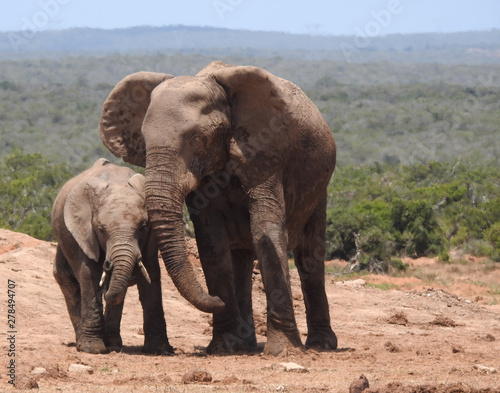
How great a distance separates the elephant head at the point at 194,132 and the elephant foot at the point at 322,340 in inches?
90.2

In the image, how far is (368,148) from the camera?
61406 mm

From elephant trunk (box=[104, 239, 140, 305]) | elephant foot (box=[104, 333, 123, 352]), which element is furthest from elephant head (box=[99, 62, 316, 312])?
elephant foot (box=[104, 333, 123, 352])

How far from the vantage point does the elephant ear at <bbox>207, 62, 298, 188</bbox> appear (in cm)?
916

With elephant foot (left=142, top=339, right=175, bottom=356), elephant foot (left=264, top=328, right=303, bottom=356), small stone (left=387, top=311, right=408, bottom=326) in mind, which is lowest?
small stone (left=387, top=311, right=408, bottom=326)

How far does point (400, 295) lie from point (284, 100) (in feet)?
26.7

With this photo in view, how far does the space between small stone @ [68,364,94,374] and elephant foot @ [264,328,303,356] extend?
1953 mm

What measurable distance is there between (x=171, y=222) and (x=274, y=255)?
4.15 feet

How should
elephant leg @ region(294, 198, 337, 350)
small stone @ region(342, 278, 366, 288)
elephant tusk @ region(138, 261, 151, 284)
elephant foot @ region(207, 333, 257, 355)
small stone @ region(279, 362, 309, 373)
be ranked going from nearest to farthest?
small stone @ region(279, 362, 309, 373), elephant tusk @ region(138, 261, 151, 284), elephant foot @ region(207, 333, 257, 355), elephant leg @ region(294, 198, 337, 350), small stone @ region(342, 278, 366, 288)

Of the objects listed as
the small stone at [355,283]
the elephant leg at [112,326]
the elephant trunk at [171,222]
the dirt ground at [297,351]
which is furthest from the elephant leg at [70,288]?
the small stone at [355,283]

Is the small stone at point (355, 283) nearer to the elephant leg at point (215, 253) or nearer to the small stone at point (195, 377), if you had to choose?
the elephant leg at point (215, 253)

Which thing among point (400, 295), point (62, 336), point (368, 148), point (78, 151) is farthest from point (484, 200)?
point (368, 148)

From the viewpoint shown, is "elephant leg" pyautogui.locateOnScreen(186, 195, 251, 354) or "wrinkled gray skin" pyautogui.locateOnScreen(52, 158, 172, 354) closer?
"wrinkled gray skin" pyautogui.locateOnScreen(52, 158, 172, 354)

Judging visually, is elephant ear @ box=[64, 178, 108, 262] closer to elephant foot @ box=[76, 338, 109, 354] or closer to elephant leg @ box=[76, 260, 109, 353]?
elephant leg @ box=[76, 260, 109, 353]

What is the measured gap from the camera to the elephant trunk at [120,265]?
28.0 ft
